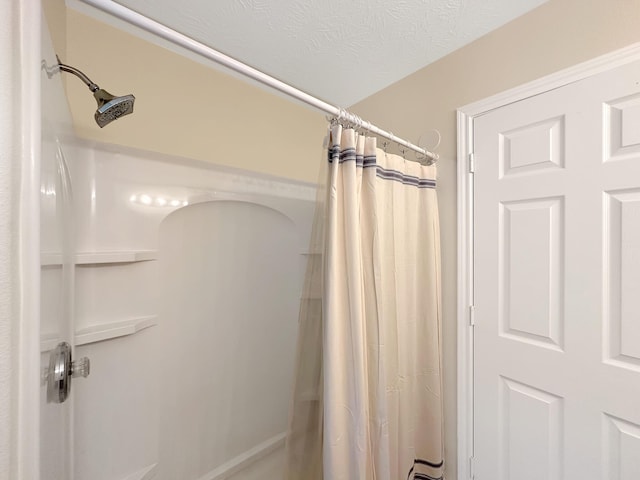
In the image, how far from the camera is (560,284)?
3.45 feet

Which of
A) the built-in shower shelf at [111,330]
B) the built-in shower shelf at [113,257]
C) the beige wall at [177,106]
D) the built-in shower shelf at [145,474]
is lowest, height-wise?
the built-in shower shelf at [145,474]

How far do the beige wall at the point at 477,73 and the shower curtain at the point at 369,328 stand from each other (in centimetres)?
9

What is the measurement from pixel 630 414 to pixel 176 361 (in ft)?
6.13

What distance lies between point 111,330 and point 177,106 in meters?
1.11

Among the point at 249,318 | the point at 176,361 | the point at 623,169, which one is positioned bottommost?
the point at 176,361

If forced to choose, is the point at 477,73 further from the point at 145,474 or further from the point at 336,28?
the point at 145,474

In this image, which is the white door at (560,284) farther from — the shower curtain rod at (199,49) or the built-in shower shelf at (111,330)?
the built-in shower shelf at (111,330)

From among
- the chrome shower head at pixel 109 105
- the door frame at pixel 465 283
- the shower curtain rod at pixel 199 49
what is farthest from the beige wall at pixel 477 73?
the chrome shower head at pixel 109 105

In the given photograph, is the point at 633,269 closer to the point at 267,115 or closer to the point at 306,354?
the point at 306,354

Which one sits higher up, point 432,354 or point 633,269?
point 633,269

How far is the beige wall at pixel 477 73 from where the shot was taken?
98cm

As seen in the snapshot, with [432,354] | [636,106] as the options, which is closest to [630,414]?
[432,354]

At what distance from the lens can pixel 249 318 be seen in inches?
68.7

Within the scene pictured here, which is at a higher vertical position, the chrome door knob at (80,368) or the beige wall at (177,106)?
the beige wall at (177,106)
